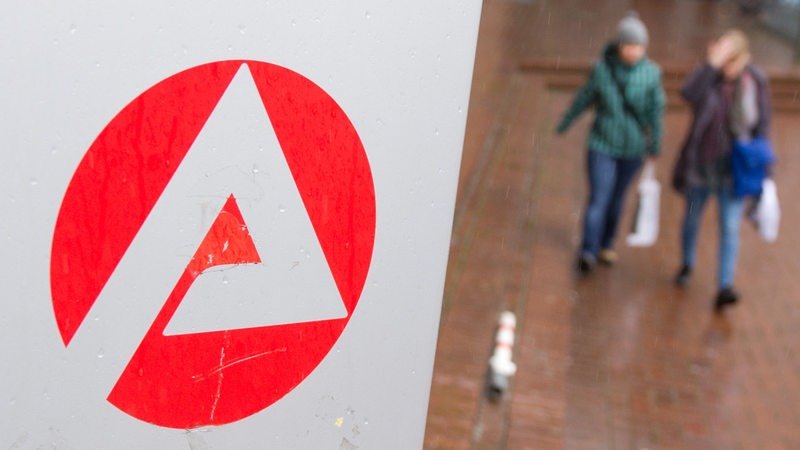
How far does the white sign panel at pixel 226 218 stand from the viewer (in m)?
1.16

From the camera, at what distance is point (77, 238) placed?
120cm

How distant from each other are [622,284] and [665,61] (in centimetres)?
817

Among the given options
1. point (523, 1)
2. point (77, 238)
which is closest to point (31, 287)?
point (77, 238)

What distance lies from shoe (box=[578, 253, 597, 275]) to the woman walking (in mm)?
778

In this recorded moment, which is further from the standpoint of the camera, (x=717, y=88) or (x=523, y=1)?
(x=523, y=1)

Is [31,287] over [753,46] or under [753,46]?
under

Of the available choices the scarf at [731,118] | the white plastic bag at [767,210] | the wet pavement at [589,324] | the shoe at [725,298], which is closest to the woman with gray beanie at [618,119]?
the scarf at [731,118]

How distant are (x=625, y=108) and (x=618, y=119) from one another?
9 cm

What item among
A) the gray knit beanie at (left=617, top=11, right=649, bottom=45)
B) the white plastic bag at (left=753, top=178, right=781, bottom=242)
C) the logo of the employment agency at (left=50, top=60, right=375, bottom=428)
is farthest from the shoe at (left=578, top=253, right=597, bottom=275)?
the logo of the employment agency at (left=50, top=60, right=375, bottom=428)

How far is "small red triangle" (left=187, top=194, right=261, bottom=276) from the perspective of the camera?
51.7 inches

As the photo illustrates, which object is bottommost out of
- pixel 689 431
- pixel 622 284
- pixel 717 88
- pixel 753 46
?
pixel 689 431

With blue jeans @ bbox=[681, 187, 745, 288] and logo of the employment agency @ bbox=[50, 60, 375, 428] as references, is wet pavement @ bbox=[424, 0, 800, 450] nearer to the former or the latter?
blue jeans @ bbox=[681, 187, 745, 288]

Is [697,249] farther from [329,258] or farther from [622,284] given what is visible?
[329,258]

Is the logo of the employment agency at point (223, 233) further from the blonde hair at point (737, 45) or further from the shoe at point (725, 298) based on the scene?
the shoe at point (725, 298)
